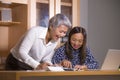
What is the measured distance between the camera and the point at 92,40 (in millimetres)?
4512

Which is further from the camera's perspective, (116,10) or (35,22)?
(116,10)

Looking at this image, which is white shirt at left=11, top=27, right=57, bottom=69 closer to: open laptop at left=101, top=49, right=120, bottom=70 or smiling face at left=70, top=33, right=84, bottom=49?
smiling face at left=70, top=33, right=84, bottom=49

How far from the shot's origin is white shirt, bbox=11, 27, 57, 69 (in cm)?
261


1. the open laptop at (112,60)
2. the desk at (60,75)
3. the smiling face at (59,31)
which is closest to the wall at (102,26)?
the smiling face at (59,31)

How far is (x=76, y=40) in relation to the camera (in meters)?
2.84

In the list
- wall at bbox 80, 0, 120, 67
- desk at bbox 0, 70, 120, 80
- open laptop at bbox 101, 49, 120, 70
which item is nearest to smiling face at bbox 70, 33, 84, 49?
open laptop at bbox 101, 49, 120, 70

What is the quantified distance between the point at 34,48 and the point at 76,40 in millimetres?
419

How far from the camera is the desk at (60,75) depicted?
1762mm

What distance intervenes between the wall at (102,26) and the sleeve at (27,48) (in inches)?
74.9

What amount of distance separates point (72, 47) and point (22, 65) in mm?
524

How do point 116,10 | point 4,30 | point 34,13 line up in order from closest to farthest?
point 34,13, point 4,30, point 116,10

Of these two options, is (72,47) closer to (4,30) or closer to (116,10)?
(4,30)

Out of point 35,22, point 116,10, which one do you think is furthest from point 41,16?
point 116,10

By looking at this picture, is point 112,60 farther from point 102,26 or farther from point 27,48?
point 102,26
